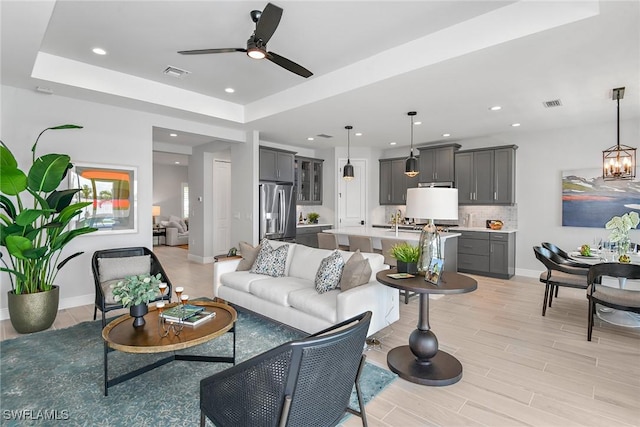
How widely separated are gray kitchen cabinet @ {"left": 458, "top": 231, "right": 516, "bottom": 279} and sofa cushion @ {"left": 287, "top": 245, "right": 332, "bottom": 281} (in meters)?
3.79

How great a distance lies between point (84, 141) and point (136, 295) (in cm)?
311

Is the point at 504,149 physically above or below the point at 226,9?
below

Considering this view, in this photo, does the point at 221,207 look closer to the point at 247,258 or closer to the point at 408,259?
the point at 247,258

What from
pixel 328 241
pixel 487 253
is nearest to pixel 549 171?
pixel 487 253

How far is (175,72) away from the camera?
4.14 m

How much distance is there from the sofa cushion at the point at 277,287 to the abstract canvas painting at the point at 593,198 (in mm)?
5092

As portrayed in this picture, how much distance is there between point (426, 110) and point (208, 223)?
536 cm

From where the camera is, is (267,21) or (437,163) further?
(437,163)

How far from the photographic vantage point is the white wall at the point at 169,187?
1193 cm

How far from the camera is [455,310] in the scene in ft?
13.8

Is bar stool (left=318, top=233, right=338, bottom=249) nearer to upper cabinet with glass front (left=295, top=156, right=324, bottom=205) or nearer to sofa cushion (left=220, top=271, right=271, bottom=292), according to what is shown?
sofa cushion (left=220, top=271, right=271, bottom=292)

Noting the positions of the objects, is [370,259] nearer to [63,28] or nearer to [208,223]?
[63,28]

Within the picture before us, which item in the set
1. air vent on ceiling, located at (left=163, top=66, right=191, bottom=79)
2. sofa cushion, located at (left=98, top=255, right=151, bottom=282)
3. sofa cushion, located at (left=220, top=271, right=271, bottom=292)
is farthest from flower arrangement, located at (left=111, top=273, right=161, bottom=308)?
air vent on ceiling, located at (left=163, top=66, right=191, bottom=79)

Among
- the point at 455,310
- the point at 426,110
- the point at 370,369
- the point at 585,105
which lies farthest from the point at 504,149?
the point at 370,369
